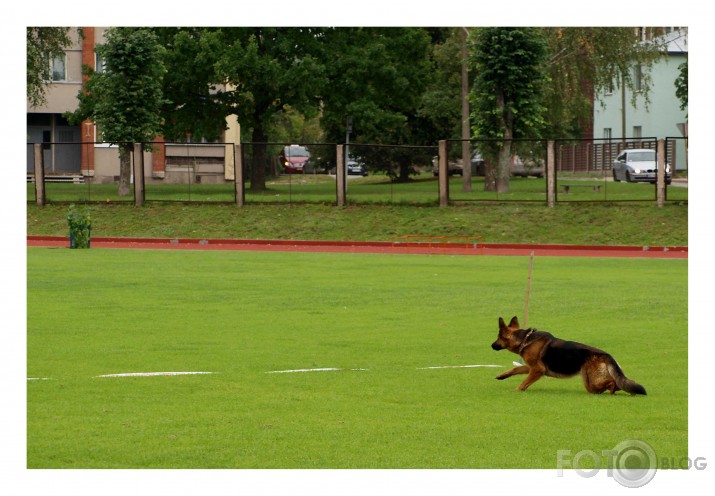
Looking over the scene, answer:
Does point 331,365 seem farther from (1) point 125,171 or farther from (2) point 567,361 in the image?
(1) point 125,171

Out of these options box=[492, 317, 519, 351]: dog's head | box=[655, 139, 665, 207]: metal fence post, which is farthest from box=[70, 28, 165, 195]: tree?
box=[492, 317, 519, 351]: dog's head

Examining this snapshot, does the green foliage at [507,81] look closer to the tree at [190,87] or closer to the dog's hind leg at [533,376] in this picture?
the tree at [190,87]

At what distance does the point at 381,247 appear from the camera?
3669 cm

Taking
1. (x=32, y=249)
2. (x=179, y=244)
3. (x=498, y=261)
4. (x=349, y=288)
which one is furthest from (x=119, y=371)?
(x=179, y=244)

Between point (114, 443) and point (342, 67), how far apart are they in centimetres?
4589

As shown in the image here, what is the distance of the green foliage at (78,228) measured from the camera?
3416 centimetres

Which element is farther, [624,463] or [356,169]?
[356,169]

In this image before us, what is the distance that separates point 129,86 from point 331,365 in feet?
126

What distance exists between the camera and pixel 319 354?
14703mm

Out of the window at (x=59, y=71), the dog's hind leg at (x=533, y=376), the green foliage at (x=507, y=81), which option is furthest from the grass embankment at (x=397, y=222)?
the window at (x=59, y=71)

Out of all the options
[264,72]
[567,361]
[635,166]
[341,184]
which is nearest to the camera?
[567,361]

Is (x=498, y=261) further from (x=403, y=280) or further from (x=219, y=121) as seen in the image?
(x=219, y=121)

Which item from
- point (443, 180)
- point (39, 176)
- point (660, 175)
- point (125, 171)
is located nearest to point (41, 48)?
point (125, 171)

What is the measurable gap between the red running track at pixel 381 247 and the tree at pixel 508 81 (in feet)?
42.1
